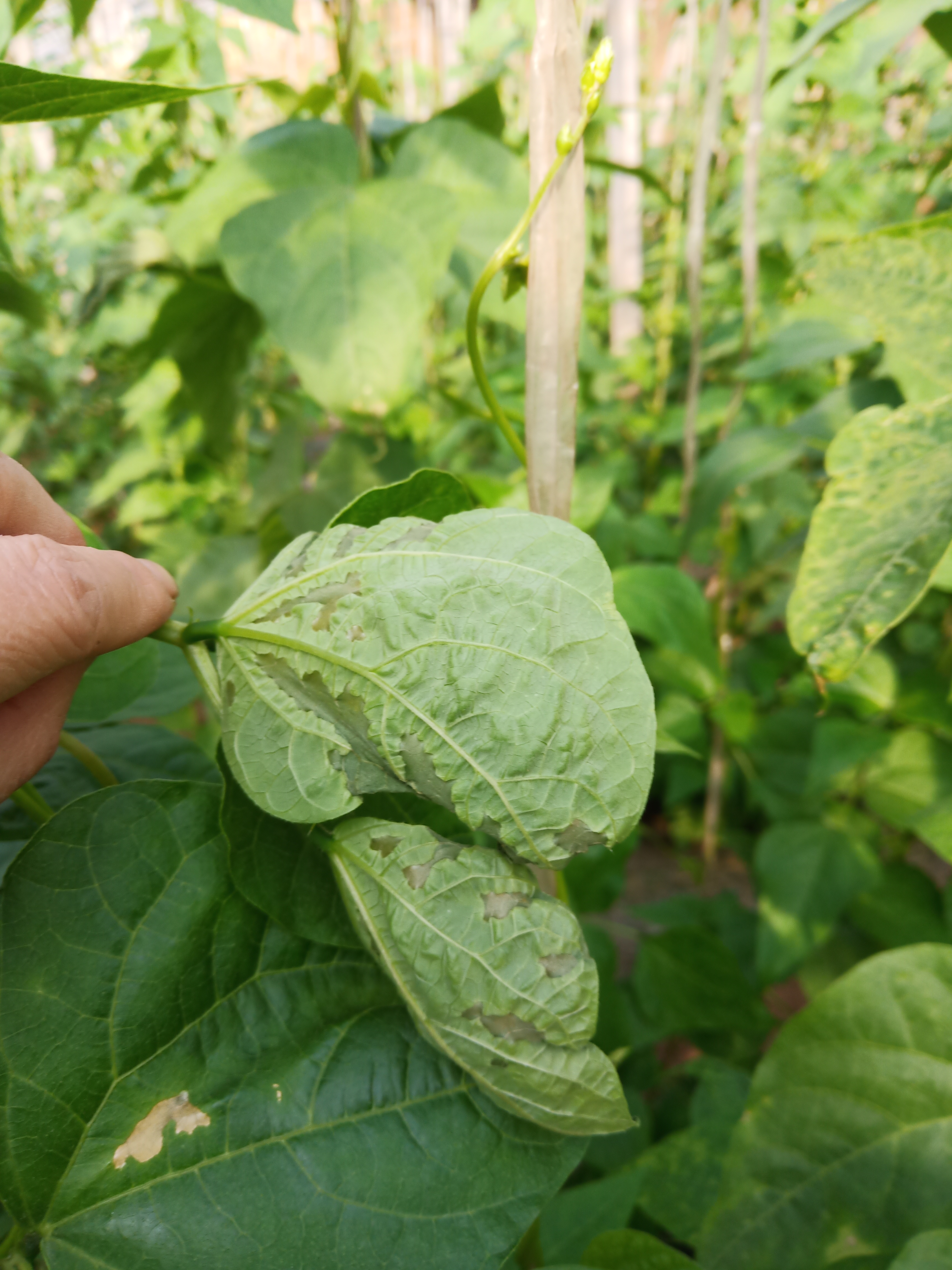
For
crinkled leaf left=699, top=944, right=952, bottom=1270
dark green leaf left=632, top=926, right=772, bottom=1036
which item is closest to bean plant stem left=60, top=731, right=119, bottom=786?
crinkled leaf left=699, top=944, right=952, bottom=1270

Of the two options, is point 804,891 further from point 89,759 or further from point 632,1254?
point 89,759

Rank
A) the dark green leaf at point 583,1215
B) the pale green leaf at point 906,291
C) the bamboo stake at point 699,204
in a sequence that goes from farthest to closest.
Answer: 1. the bamboo stake at point 699,204
2. the dark green leaf at point 583,1215
3. the pale green leaf at point 906,291

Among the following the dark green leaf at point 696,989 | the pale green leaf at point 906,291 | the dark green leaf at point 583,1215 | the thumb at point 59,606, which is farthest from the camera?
the dark green leaf at point 696,989

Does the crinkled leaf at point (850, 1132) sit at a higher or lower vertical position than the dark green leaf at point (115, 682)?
lower

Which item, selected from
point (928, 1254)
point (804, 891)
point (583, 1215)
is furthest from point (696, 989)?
point (928, 1254)

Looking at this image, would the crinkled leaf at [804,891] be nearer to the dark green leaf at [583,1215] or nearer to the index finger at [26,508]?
→ the dark green leaf at [583,1215]

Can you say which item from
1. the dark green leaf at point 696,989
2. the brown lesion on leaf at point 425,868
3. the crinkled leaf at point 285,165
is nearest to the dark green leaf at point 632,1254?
the brown lesion on leaf at point 425,868

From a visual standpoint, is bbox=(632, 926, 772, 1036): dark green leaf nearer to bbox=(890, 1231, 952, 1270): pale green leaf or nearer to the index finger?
bbox=(890, 1231, 952, 1270): pale green leaf

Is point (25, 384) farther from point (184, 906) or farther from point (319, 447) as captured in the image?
point (184, 906)
